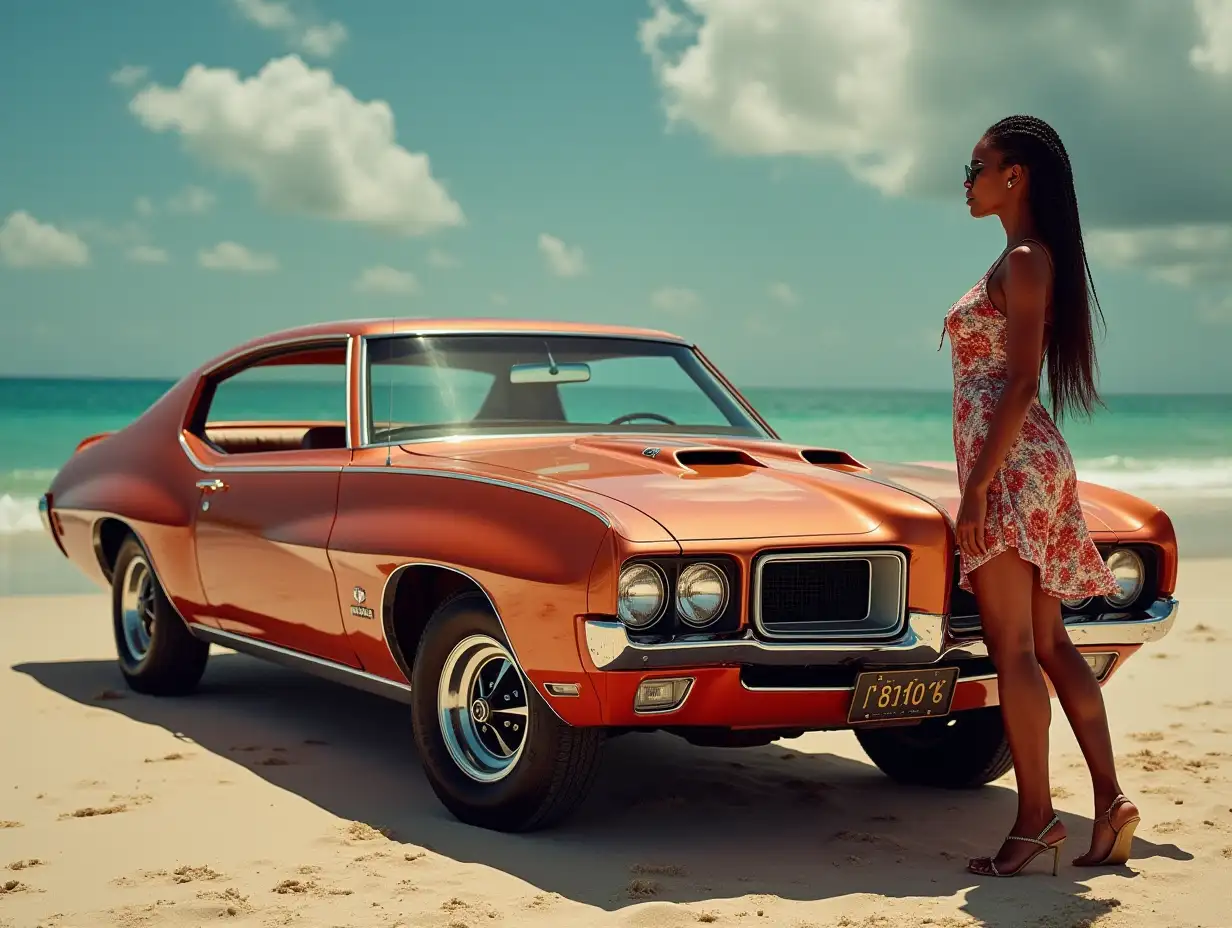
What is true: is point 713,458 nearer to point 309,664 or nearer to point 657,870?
point 657,870

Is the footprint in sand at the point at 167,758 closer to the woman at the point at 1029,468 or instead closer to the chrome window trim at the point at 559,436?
the chrome window trim at the point at 559,436

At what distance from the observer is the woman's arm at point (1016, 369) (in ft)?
13.3

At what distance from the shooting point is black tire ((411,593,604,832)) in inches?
Result: 168

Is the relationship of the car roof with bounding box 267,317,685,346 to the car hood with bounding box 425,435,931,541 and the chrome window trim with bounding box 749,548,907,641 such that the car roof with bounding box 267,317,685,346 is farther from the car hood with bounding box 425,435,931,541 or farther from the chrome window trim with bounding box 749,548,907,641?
the chrome window trim with bounding box 749,548,907,641

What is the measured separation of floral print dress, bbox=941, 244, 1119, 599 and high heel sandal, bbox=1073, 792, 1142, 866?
2.00 ft

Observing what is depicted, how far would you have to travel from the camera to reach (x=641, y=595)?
13.0 feet

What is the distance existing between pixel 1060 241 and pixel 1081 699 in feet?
4.25

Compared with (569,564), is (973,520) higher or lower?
higher

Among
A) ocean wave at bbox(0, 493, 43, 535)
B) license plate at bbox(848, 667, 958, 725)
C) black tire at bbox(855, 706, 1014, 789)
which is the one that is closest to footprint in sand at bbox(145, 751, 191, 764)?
black tire at bbox(855, 706, 1014, 789)

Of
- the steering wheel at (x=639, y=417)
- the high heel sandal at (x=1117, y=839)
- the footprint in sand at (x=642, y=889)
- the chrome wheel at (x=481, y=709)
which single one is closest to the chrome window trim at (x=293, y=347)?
the steering wheel at (x=639, y=417)

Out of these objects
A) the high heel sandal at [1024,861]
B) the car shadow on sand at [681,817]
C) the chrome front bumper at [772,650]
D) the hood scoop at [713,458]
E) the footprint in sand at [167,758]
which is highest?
the hood scoop at [713,458]

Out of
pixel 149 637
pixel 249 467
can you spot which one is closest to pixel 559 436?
pixel 249 467

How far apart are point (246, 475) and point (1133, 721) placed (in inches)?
156

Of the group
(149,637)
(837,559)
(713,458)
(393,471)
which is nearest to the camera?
(837,559)
